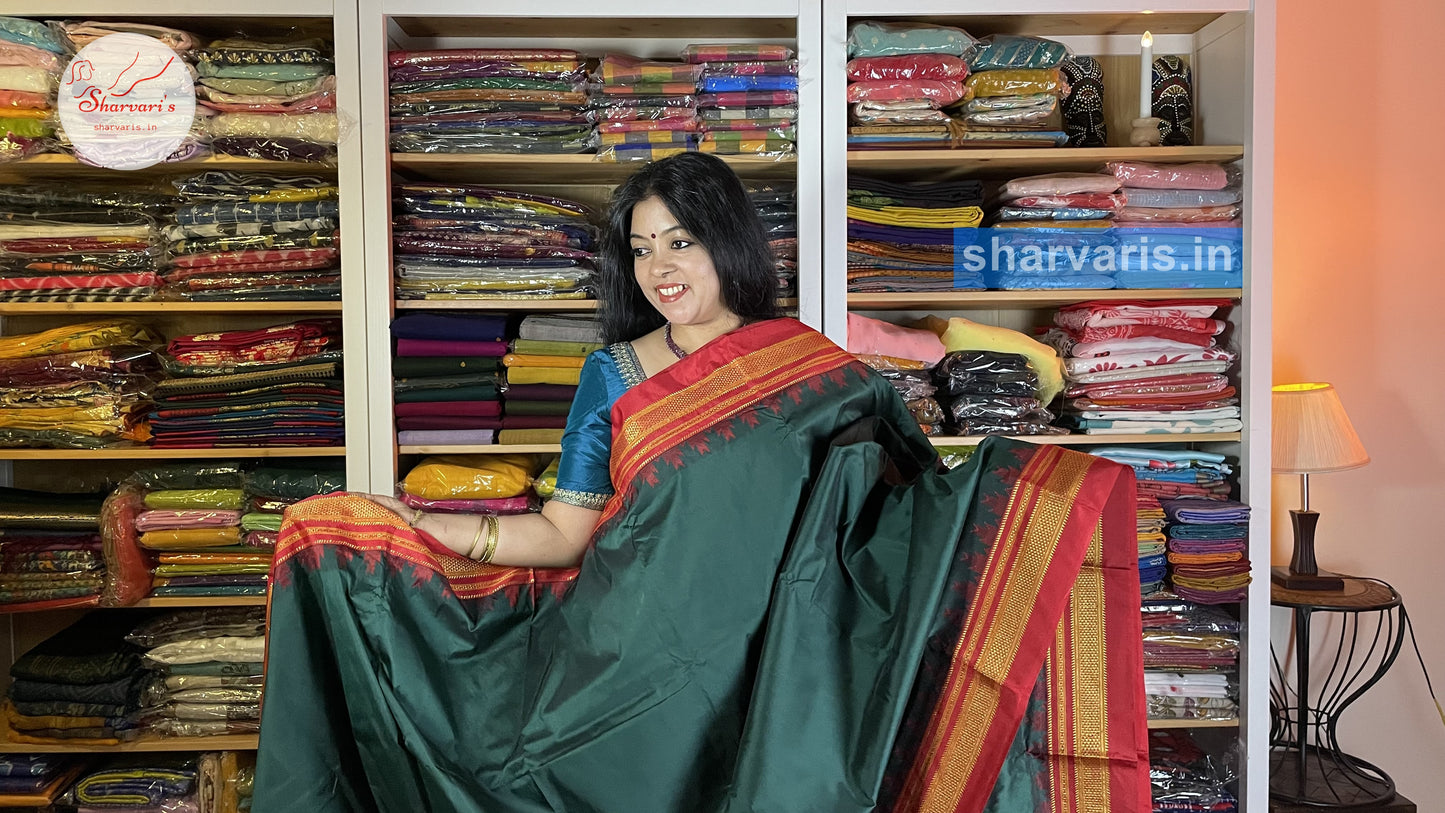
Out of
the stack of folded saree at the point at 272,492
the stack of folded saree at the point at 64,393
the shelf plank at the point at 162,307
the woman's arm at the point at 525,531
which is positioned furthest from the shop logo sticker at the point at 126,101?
the woman's arm at the point at 525,531

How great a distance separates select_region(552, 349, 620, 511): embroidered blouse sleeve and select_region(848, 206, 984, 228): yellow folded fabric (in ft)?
3.13

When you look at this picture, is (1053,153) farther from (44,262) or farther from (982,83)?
(44,262)

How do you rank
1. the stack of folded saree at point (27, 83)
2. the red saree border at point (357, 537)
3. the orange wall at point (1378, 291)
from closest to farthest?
the red saree border at point (357, 537)
the stack of folded saree at point (27, 83)
the orange wall at point (1378, 291)

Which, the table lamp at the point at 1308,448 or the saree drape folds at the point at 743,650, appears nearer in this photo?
the saree drape folds at the point at 743,650

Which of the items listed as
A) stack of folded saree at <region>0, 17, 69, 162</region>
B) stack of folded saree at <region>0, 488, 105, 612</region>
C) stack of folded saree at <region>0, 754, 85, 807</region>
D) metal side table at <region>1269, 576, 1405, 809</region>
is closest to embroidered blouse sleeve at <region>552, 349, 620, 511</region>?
stack of folded saree at <region>0, 488, 105, 612</region>

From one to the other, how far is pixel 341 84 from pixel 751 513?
1501 mm

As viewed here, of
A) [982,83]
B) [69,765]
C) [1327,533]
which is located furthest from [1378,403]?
[69,765]

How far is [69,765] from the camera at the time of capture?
2.71 metres

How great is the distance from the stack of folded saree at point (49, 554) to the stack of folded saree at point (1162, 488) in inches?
95.6

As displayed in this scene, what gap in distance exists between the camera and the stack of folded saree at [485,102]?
2557mm

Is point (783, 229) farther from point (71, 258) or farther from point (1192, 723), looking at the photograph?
point (71, 258)

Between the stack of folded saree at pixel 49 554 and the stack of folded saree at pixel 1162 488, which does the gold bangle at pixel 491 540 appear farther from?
the stack of folded saree at pixel 1162 488

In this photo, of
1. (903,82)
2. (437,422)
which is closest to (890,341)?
(903,82)

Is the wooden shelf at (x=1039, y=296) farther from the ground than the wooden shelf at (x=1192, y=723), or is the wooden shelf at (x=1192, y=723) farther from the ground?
the wooden shelf at (x=1039, y=296)
